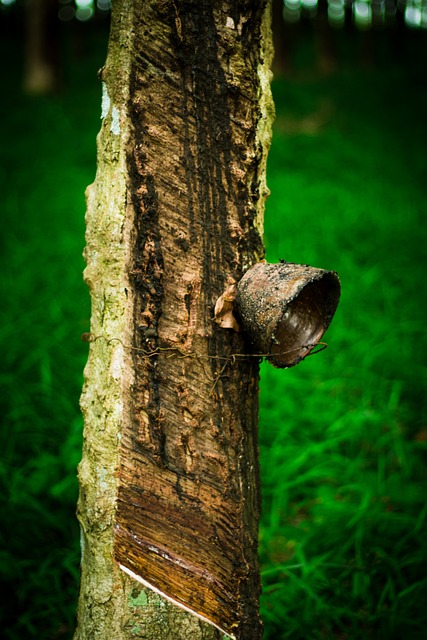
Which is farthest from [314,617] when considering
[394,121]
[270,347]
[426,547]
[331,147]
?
[394,121]

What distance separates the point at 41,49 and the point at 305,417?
8.33 meters

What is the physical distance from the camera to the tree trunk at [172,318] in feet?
2.80

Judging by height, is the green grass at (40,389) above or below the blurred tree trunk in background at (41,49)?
below

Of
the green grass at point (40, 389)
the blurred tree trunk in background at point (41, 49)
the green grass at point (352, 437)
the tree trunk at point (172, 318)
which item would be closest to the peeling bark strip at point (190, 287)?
the tree trunk at point (172, 318)

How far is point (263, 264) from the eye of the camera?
91 centimetres

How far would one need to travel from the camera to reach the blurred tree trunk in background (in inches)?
309

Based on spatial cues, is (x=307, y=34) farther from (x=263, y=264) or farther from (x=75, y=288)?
(x=263, y=264)

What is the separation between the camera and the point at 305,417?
2332 millimetres

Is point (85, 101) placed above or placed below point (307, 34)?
below

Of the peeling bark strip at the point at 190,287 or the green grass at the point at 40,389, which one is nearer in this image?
the peeling bark strip at the point at 190,287

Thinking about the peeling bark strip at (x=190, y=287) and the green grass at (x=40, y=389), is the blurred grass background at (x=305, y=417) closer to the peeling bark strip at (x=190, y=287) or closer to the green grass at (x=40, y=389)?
the green grass at (x=40, y=389)

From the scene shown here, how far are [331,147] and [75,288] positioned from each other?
15.7ft

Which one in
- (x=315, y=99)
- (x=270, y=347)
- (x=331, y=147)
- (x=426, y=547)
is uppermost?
(x=315, y=99)

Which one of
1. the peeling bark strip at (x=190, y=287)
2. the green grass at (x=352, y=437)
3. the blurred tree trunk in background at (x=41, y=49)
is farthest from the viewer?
the blurred tree trunk in background at (x=41, y=49)
